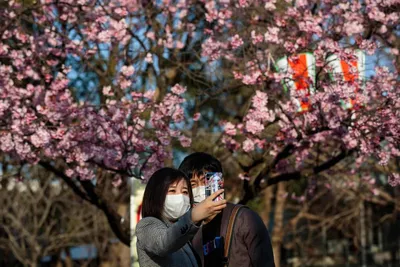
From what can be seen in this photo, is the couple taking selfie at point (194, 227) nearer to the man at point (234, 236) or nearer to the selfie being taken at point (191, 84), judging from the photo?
the man at point (234, 236)

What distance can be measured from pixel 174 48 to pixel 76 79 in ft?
4.58

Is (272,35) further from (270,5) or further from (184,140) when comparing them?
(184,140)

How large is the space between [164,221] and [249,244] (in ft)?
2.34

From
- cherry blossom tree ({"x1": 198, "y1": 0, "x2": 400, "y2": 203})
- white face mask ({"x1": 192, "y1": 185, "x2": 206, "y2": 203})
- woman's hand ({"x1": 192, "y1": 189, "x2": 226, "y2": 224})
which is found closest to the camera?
woman's hand ({"x1": 192, "y1": 189, "x2": 226, "y2": 224})

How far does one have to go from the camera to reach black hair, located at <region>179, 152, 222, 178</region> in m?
3.84

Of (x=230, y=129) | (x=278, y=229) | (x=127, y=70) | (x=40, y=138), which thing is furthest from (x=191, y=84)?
(x=278, y=229)

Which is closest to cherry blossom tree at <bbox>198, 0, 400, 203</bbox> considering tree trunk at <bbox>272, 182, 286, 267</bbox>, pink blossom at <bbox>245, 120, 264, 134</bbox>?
pink blossom at <bbox>245, 120, 264, 134</bbox>

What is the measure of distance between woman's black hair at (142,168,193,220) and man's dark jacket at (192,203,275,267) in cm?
64

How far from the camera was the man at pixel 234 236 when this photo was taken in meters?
3.79

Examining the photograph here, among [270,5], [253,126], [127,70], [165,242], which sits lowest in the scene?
[165,242]

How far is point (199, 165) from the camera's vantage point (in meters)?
3.85

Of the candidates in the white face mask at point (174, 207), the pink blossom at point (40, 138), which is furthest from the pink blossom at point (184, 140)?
the white face mask at point (174, 207)

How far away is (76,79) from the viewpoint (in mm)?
9266

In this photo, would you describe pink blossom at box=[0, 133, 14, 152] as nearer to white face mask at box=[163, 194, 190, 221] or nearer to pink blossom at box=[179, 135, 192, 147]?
pink blossom at box=[179, 135, 192, 147]
